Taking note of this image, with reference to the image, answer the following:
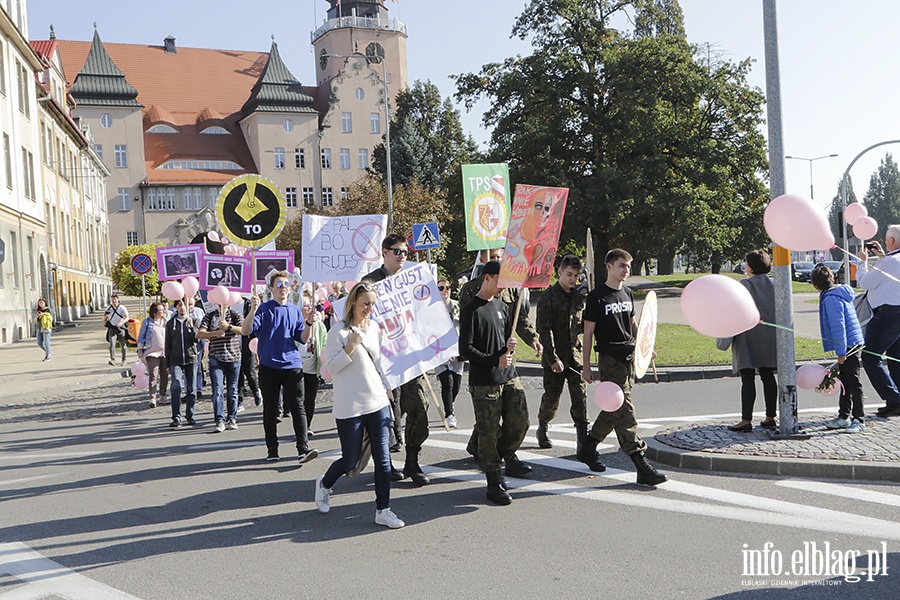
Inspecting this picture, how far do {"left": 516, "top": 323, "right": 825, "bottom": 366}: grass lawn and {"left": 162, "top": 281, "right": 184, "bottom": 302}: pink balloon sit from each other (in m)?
7.68

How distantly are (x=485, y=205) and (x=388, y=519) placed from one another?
618cm

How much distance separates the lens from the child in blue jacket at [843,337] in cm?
877

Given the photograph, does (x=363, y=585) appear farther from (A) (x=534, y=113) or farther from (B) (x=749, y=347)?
(A) (x=534, y=113)

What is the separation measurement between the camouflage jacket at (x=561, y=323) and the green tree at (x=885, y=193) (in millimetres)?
153121

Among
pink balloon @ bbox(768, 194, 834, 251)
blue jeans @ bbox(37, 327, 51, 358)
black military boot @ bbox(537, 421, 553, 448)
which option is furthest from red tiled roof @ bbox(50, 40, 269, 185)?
pink balloon @ bbox(768, 194, 834, 251)

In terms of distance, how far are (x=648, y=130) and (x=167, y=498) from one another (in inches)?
1320

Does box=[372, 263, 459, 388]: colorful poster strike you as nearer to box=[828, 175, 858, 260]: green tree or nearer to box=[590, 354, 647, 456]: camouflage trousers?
box=[590, 354, 647, 456]: camouflage trousers

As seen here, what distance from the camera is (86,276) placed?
56.1 m

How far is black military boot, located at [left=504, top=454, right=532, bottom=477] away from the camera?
→ 7793 mm

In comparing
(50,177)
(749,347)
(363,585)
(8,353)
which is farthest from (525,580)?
(50,177)

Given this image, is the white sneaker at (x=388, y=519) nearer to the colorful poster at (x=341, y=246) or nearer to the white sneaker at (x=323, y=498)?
the white sneaker at (x=323, y=498)

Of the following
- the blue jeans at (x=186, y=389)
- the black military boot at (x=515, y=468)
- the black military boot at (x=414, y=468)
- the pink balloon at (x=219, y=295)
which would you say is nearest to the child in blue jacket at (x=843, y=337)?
the black military boot at (x=515, y=468)

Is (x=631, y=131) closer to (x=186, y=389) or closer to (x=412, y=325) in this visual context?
(x=186, y=389)

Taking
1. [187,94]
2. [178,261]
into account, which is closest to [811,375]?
[178,261]
